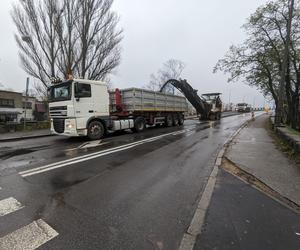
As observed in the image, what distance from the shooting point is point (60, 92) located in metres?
11.1

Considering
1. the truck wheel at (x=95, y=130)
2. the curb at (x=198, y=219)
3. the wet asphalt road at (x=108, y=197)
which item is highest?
the truck wheel at (x=95, y=130)

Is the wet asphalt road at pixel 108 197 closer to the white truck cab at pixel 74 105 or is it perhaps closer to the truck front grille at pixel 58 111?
the white truck cab at pixel 74 105

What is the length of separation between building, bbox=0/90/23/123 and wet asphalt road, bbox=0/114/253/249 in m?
28.1

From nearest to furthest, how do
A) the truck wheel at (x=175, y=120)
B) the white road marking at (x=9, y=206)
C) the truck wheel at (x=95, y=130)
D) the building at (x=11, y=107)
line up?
the white road marking at (x=9, y=206) < the truck wheel at (x=95, y=130) < the truck wheel at (x=175, y=120) < the building at (x=11, y=107)

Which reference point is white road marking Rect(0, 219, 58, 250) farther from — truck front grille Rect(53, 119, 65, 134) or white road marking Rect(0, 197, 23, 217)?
truck front grille Rect(53, 119, 65, 134)

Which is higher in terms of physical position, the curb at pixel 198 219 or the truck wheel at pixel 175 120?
the truck wheel at pixel 175 120

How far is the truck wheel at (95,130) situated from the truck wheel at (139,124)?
3.20 m

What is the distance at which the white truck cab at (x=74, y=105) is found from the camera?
1065 cm

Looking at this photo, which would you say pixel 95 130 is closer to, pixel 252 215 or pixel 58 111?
pixel 58 111

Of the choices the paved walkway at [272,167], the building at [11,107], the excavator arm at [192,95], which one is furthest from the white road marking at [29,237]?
the building at [11,107]

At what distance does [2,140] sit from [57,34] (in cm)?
1048

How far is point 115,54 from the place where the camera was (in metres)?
20.3

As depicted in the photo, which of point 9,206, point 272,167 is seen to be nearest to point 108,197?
point 9,206

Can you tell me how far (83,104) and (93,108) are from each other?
657 millimetres
